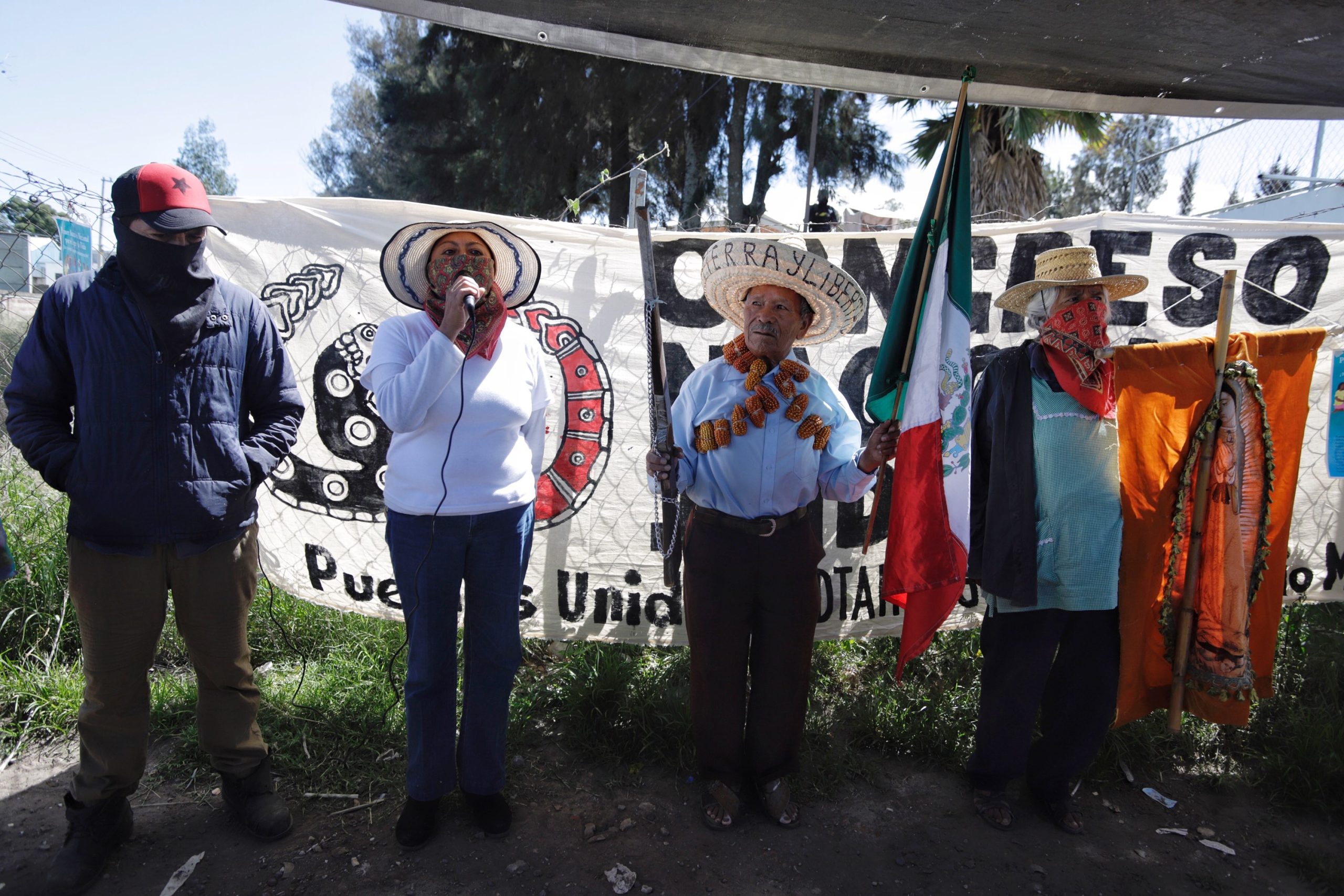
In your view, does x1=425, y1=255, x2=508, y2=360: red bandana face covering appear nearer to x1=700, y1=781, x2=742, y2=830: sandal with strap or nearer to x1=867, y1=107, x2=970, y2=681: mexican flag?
x1=867, y1=107, x2=970, y2=681: mexican flag

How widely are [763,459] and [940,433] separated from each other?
0.61 metres

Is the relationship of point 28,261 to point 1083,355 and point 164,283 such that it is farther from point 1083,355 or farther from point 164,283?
point 1083,355

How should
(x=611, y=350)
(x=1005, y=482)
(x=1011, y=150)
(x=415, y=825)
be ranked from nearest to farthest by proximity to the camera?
1. (x=415, y=825)
2. (x=1005, y=482)
3. (x=611, y=350)
4. (x=1011, y=150)

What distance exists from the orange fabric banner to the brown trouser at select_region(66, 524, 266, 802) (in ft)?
10.5

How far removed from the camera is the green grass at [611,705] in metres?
3.37

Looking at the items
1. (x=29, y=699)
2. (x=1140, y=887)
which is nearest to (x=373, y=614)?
(x=29, y=699)

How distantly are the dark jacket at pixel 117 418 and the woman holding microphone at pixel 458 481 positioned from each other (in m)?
0.52

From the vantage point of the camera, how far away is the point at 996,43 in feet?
8.93

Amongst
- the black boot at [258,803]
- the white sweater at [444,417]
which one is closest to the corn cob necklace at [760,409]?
the white sweater at [444,417]

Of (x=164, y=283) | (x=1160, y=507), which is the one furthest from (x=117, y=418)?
(x=1160, y=507)

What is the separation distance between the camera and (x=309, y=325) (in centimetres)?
358

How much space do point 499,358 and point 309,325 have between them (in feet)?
4.69

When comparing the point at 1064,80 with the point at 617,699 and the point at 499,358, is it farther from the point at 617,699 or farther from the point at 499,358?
the point at 617,699

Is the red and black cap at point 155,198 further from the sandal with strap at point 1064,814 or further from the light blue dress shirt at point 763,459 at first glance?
the sandal with strap at point 1064,814
